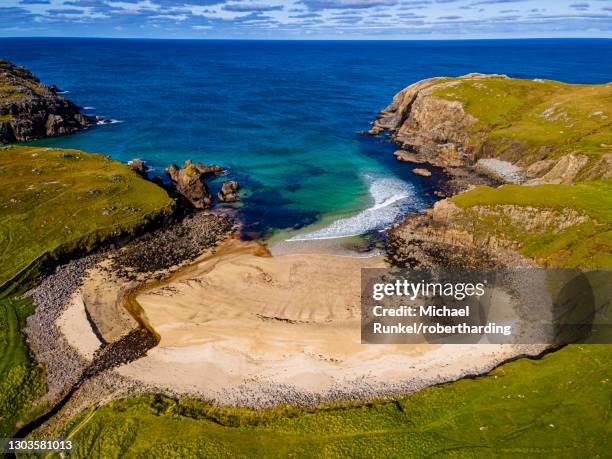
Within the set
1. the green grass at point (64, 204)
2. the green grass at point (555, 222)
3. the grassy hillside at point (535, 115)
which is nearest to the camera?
the green grass at point (555, 222)

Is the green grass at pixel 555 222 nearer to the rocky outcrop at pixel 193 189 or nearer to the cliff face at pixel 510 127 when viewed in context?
the cliff face at pixel 510 127

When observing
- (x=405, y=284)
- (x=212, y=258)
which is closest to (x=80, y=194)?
(x=212, y=258)

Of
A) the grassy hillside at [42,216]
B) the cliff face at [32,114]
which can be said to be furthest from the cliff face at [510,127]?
the cliff face at [32,114]

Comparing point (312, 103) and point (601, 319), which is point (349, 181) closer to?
point (601, 319)

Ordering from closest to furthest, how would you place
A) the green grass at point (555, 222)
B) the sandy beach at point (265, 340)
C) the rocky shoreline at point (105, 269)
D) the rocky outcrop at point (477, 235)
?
the sandy beach at point (265, 340) → the rocky shoreline at point (105, 269) → the green grass at point (555, 222) → the rocky outcrop at point (477, 235)

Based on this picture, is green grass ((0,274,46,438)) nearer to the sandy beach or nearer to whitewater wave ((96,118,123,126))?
the sandy beach

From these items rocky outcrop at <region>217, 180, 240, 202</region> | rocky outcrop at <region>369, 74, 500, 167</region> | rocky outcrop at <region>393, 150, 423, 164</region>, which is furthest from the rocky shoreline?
rocky outcrop at <region>369, 74, 500, 167</region>
